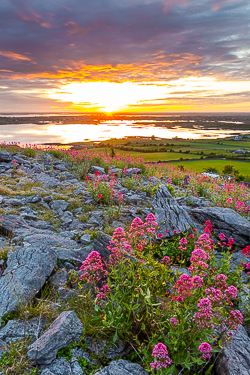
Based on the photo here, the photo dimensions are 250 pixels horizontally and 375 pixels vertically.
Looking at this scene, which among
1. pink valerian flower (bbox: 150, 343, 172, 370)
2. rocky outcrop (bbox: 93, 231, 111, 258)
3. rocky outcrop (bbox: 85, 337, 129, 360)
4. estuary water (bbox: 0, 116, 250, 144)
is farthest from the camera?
estuary water (bbox: 0, 116, 250, 144)

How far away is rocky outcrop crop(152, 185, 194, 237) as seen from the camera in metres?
6.75

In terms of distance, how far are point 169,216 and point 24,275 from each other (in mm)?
4225

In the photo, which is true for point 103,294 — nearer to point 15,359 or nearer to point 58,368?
point 58,368

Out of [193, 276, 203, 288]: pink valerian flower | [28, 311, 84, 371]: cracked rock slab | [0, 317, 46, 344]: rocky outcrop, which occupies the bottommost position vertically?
[0, 317, 46, 344]: rocky outcrop

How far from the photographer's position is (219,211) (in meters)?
7.73

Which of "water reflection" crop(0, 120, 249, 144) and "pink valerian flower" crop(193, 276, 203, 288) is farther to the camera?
"water reflection" crop(0, 120, 249, 144)

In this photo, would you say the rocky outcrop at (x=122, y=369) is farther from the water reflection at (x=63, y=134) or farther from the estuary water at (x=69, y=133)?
the water reflection at (x=63, y=134)

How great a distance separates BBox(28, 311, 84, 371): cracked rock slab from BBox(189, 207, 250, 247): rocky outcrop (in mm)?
5026

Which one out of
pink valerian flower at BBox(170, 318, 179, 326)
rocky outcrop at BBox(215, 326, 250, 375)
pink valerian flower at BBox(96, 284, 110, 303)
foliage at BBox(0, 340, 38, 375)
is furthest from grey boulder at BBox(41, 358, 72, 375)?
rocky outcrop at BBox(215, 326, 250, 375)

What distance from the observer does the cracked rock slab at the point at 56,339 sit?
125 inches

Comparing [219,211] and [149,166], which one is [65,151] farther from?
[219,211]

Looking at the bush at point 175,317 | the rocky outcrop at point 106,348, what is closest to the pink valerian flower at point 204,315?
the bush at point 175,317

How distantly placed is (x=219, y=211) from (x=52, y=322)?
232 inches

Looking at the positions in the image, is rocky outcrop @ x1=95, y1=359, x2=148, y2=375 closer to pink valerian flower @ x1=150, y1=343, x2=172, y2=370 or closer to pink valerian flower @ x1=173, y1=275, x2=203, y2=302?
pink valerian flower @ x1=150, y1=343, x2=172, y2=370
